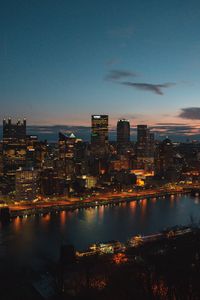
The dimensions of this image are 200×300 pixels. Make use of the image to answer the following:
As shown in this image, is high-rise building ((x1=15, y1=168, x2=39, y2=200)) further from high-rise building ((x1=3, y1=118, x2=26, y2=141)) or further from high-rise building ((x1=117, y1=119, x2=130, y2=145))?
high-rise building ((x1=117, y1=119, x2=130, y2=145))

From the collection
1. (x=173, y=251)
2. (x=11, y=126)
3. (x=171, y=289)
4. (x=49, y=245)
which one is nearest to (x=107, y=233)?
(x=49, y=245)

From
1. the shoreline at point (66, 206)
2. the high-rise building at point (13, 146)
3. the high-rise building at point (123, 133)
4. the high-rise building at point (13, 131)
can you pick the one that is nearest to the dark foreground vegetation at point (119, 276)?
the shoreline at point (66, 206)

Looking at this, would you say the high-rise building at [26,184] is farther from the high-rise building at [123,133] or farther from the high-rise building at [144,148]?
the high-rise building at [123,133]

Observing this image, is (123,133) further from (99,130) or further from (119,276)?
(119,276)

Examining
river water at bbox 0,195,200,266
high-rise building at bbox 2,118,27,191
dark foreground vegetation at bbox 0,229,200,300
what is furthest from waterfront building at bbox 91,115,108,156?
dark foreground vegetation at bbox 0,229,200,300

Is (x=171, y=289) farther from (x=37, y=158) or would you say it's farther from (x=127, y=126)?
(x=127, y=126)

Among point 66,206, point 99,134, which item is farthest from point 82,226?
point 99,134
